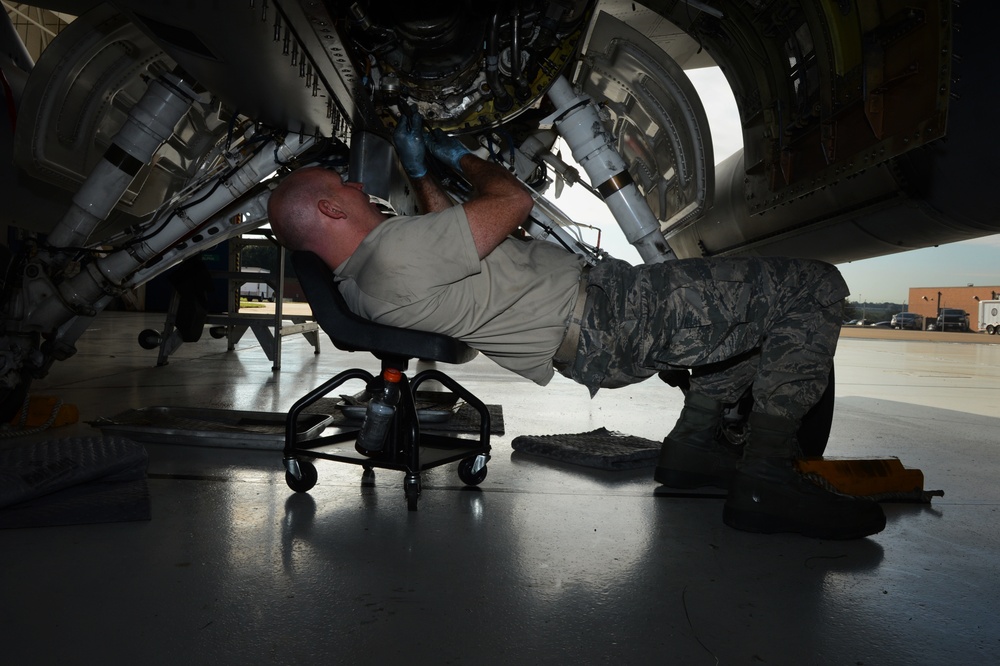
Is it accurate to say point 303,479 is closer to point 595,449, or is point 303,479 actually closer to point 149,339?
point 595,449

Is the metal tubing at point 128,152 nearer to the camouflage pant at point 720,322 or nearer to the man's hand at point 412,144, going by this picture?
the man's hand at point 412,144

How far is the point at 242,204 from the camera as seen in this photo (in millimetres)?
3549

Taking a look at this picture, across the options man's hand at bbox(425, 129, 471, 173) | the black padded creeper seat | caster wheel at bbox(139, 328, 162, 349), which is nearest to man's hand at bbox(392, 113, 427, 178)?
man's hand at bbox(425, 129, 471, 173)

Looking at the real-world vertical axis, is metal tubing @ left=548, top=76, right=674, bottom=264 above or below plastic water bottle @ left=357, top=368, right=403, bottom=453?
above

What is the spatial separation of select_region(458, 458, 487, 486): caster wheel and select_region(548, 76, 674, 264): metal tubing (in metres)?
1.22

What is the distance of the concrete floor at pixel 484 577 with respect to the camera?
3.60 feet

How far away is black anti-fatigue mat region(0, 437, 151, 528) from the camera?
156 cm

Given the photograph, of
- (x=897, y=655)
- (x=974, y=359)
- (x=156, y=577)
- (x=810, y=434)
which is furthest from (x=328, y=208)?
(x=974, y=359)

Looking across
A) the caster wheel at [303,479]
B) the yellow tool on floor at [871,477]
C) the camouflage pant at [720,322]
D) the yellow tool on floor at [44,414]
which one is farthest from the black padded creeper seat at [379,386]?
the yellow tool on floor at [44,414]

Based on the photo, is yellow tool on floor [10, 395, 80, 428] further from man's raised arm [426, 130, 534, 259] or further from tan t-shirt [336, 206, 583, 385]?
man's raised arm [426, 130, 534, 259]

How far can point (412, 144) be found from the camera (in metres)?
2.20

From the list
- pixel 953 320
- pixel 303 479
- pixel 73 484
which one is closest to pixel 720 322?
pixel 303 479

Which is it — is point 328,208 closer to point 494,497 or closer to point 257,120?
point 494,497

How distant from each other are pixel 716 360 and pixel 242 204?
2702mm
